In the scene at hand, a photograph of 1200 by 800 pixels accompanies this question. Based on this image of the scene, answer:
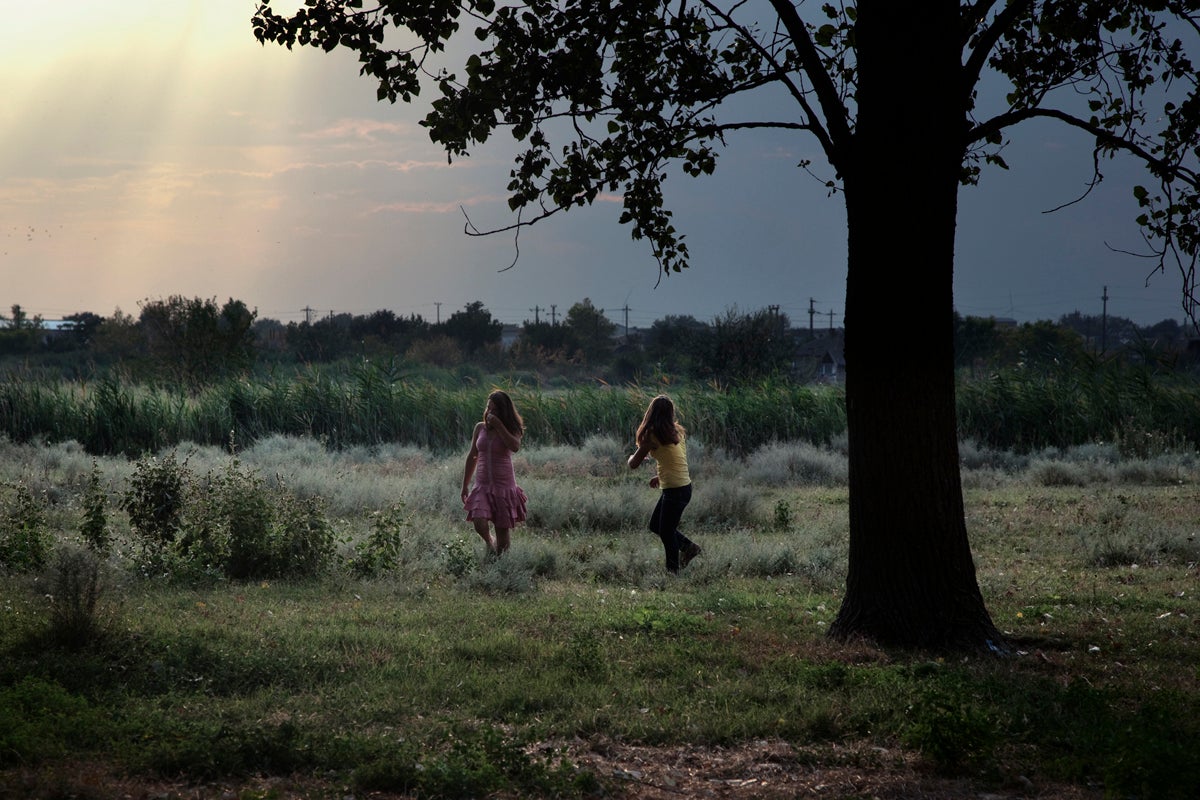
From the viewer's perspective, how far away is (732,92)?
8977 mm

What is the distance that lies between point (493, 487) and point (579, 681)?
14.1 ft

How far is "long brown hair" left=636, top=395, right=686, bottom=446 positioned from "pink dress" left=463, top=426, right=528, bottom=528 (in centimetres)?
142

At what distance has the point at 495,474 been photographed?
10.7 meters

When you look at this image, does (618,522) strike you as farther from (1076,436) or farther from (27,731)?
(1076,436)

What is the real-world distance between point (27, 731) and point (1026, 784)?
16.0 feet

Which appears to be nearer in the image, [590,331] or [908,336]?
[908,336]

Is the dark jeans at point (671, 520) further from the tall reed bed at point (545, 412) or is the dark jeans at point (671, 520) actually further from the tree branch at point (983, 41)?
the tall reed bed at point (545, 412)

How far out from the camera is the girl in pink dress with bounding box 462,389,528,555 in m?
10.6

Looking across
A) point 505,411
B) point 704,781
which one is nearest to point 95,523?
point 505,411

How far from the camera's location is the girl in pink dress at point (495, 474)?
416 inches

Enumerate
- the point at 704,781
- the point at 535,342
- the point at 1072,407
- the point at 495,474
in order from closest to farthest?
the point at 704,781 < the point at 495,474 < the point at 1072,407 < the point at 535,342

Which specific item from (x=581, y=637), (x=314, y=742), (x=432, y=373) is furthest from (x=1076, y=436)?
(x=432, y=373)

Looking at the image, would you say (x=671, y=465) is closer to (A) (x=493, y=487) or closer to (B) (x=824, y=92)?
(A) (x=493, y=487)

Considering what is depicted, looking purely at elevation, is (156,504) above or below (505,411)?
below
